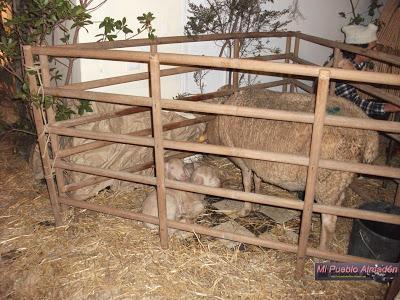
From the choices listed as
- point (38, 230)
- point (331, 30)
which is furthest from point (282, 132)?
point (331, 30)

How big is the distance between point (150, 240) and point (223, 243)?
72 cm

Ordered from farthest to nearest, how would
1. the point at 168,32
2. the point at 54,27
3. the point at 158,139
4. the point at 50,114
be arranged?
the point at 168,32, the point at 54,27, the point at 50,114, the point at 158,139

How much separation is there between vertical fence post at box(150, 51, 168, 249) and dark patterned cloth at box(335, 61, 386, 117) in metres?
2.59

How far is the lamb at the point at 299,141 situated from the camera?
3.00 meters

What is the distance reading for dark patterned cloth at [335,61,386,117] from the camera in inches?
157

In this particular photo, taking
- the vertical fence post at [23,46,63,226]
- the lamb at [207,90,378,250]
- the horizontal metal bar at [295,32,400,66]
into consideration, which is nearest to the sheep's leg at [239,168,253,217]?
the lamb at [207,90,378,250]

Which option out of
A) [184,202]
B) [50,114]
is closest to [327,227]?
[184,202]

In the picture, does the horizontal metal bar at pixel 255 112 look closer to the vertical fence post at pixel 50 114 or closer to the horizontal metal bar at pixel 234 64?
the horizontal metal bar at pixel 234 64

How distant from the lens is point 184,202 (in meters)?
3.90

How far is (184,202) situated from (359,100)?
7.91 ft

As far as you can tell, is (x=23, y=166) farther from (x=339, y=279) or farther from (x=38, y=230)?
(x=339, y=279)

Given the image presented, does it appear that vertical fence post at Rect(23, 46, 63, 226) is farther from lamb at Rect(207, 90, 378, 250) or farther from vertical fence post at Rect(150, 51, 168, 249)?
lamb at Rect(207, 90, 378, 250)

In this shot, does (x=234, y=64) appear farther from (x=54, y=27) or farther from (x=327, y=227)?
(x=54, y=27)

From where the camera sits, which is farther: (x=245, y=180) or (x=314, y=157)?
(x=245, y=180)
